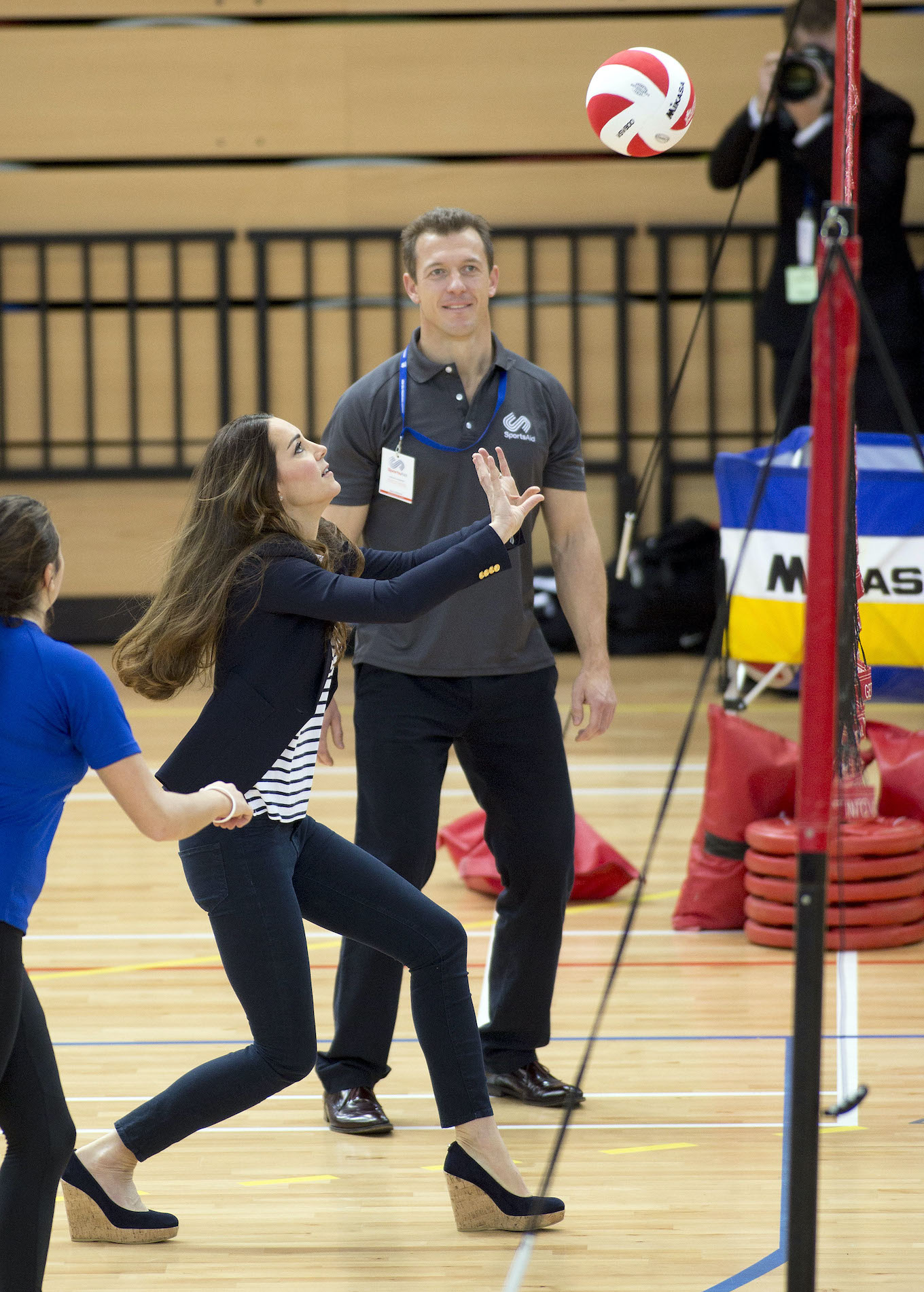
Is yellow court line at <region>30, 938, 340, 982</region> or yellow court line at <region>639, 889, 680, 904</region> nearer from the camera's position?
yellow court line at <region>30, 938, 340, 982</region>

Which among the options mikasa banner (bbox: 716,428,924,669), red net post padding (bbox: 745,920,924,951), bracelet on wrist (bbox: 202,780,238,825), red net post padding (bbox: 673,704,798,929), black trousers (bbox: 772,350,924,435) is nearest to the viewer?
bracelet on wrist (bbox: 202,780,238,825)

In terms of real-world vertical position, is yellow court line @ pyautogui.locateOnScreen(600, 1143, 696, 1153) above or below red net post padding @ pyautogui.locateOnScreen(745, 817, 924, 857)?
below

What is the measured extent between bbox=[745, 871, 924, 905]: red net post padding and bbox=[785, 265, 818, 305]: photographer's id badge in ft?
12.2

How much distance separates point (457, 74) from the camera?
8695 millimetres

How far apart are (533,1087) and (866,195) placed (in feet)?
16.7

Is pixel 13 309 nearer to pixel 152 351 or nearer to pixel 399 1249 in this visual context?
pixel 152 351

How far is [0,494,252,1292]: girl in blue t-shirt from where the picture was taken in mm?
2154

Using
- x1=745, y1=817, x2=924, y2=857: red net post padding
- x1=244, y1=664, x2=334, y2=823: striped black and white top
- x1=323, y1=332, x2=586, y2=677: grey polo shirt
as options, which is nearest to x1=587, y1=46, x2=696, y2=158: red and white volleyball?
x1=323, y1=332, x2=586, y2=677: grey polo shirt

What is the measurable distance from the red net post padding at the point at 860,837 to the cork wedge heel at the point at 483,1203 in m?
1.72

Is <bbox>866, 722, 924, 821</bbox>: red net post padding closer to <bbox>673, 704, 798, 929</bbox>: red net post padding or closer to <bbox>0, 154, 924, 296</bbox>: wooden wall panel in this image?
<bbox>673, 704, 798, 929</bbox>: red net post padding

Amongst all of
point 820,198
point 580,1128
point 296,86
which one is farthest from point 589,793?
point 296,86

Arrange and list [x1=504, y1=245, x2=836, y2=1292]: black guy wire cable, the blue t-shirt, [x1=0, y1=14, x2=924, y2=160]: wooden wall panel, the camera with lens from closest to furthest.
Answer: [x1=504, y1=245, x2=836, y2=1292]: black guy wire cable → the blue t-shirt → the camera with lens → [x1=0, y1=14, x2=924, y2=160]: wooden wall panel

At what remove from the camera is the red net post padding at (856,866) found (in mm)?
4230

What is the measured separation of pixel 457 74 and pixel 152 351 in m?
2.16
